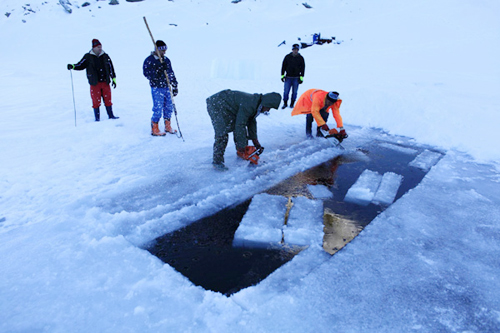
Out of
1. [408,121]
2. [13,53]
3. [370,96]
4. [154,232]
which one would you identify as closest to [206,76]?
[370,96]

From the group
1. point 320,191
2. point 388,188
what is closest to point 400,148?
point 388,188

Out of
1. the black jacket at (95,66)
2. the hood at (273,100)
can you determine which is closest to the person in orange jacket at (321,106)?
the hood at (273,100)

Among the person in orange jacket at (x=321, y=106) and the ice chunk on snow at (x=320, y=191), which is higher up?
the person in orange jacket at (x=321, y=106)

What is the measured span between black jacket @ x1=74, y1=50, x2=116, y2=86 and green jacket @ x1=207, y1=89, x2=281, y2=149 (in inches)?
104

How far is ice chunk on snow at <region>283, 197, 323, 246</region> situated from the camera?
2.74 metres

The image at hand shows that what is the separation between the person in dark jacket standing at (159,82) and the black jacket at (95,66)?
931mm

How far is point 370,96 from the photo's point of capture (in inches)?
290

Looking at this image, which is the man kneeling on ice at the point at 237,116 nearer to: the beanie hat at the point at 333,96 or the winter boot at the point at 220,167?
the winter boot at the point at 220,167

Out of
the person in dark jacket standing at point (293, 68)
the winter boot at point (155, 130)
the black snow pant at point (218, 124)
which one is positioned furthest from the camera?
the person in dark jacket standing at point (293, 68)

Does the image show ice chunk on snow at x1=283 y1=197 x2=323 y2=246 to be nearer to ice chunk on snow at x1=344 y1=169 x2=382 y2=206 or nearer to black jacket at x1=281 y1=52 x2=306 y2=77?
ice chunk on snow at x1=344 y1=169 x2=382 y2=206

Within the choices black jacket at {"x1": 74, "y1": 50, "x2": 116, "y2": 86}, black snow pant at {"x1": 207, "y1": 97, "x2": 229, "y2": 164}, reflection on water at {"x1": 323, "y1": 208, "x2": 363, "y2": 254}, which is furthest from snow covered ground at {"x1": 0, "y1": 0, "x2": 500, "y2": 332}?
black jacket at {"x1": 74, "y1": 50, "x2": 116, "y2": 86}

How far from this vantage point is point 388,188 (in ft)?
12.5

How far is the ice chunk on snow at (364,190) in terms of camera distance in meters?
3.51

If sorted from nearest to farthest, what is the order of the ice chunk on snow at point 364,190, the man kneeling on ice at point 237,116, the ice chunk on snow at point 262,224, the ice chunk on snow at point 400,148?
1. the ice chunk on snow at point 262,224
2. the ice chunk on snow at point 364,190
3. the man kneeling on ice at point 237,116
4. the ice chunk on snow at point 400,148
